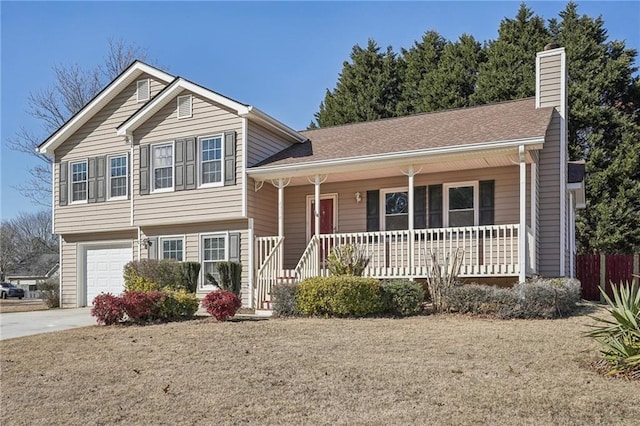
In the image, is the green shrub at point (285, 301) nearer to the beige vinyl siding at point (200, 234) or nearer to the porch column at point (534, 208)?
the beige vinyl siding at point (200, 234)

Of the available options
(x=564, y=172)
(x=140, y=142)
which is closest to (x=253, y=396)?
(x=564, y=172)

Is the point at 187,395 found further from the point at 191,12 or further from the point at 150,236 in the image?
the point at 150,236

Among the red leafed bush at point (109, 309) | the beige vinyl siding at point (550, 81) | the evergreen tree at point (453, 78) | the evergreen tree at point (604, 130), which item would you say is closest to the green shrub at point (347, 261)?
the red leafed bush at point (109, 309)

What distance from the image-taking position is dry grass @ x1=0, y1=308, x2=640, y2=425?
576 cm

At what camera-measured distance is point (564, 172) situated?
14992 millimetres

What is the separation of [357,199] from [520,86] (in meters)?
14.0

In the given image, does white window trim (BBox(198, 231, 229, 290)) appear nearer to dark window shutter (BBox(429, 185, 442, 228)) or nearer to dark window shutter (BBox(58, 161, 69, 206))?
dark window shutter (BBox(58, 161, 69, 206))

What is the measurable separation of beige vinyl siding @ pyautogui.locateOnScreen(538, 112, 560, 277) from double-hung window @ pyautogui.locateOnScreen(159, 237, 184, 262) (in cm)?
1016

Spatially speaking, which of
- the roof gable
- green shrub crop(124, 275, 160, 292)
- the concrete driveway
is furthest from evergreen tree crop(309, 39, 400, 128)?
the concrete driveway

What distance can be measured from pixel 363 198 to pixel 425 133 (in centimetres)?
261

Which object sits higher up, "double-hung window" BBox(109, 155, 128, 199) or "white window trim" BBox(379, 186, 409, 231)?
"double-hung window" BBox(109, 155, 128, 199)

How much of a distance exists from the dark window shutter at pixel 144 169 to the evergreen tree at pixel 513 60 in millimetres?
17012

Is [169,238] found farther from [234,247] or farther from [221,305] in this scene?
[221,305]

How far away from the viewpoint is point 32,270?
56688 mm
